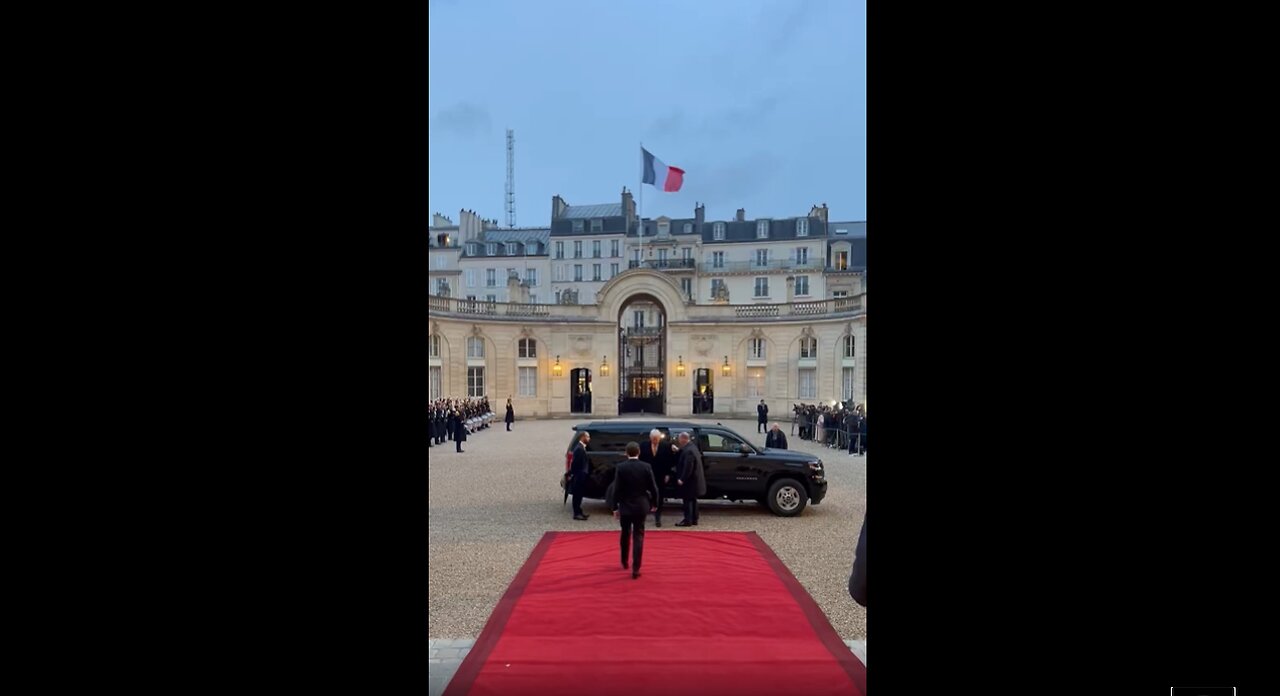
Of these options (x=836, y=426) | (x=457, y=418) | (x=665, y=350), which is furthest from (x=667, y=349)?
(x=457, y=418)

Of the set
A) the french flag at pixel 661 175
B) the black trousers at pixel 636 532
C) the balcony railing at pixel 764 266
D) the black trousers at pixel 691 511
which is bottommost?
the black trousers at pixel 691 511

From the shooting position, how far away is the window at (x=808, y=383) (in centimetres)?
3177

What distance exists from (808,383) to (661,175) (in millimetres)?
16036

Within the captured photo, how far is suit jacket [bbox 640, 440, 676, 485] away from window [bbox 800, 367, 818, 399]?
22.7 m

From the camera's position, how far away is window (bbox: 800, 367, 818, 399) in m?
31.8

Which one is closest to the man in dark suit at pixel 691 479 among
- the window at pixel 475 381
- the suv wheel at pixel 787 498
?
the suv wheel at pixel 787 498

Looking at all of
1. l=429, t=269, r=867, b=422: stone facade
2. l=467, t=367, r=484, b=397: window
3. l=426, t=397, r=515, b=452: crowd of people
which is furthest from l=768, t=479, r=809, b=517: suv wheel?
l=467, t=367, r=484, b=397: window

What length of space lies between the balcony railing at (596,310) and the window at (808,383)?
3044 millimetres

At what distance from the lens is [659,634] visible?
5359 mm

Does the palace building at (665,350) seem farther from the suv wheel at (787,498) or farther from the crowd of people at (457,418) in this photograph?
→ the suv wheel at (787,498)

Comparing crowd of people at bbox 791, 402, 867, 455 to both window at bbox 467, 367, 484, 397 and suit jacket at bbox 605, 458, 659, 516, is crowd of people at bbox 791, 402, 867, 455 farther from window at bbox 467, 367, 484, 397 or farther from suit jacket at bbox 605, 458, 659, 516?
window at bbox 467, 367, 484, 397
